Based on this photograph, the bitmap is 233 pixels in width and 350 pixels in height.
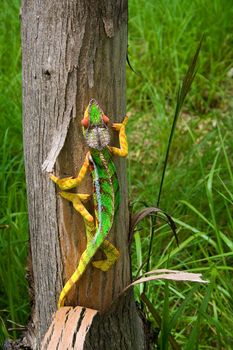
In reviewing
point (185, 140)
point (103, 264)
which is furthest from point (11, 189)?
point (185, 140)

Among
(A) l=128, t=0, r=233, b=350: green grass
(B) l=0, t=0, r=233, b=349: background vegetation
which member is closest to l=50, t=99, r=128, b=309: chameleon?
(B) l=0, t=0, r=233, b=349: background vegetation

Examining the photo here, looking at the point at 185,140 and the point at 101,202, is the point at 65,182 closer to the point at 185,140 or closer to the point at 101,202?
the point at 101,202

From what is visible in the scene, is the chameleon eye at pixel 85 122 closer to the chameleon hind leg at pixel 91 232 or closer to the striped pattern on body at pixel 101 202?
the striped pattern on body at pixel 101 202

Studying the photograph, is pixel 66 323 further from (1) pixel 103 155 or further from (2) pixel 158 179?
(2) pixel 158 179

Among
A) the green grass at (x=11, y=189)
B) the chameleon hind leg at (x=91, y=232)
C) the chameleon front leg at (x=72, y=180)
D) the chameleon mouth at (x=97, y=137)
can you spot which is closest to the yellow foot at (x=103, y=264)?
the chameleon hind leg at (x=91, y=232)

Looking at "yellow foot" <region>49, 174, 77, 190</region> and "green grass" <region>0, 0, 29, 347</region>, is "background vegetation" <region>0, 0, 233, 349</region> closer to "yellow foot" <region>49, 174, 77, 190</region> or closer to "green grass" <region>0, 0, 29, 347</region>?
"green grass" <region>0, 0, 29, 347</region>

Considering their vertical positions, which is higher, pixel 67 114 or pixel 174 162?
pixel 67 114

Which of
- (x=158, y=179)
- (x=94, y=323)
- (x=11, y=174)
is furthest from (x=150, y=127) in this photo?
(x=94, y=323)
